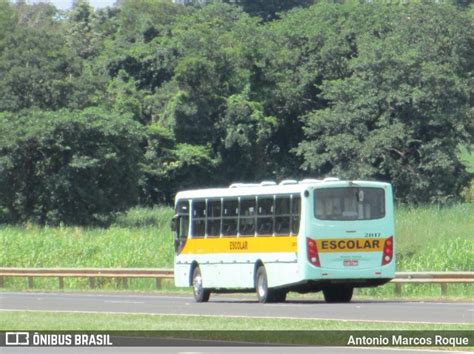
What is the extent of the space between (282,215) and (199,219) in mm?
3640

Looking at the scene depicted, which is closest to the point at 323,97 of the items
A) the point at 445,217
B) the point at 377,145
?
the point at 377,145

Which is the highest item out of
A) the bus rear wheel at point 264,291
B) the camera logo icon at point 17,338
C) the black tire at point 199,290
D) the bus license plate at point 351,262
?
the camera logo icon at point 17,338

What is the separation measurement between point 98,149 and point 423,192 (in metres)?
17.1

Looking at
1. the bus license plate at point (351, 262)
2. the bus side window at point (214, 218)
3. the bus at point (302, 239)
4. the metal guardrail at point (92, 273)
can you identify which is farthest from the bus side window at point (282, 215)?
the metal guardrail at point (92, 273)

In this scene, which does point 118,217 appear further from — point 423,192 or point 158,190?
point 423,192

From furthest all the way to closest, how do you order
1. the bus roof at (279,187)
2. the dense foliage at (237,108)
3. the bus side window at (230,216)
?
the dense foliage at (237,108) < the bus side window at (230,216) < the bus roof at (279,187)

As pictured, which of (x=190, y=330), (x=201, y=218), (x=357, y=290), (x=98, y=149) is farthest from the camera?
(x=98, y=149)

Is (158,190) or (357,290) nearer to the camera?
(357,290)

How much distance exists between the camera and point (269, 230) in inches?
1196

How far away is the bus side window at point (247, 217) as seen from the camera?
31109mm

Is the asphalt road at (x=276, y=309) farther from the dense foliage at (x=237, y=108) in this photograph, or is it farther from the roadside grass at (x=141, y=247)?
the dense foliage at (x=237, y=108)

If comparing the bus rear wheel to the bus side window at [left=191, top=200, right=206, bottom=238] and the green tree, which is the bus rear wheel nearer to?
the bus side window at [left=191, top=200, right=206, bottom=238]

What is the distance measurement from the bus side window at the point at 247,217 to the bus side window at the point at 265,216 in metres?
0.23

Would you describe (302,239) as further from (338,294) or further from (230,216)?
(230,216)
